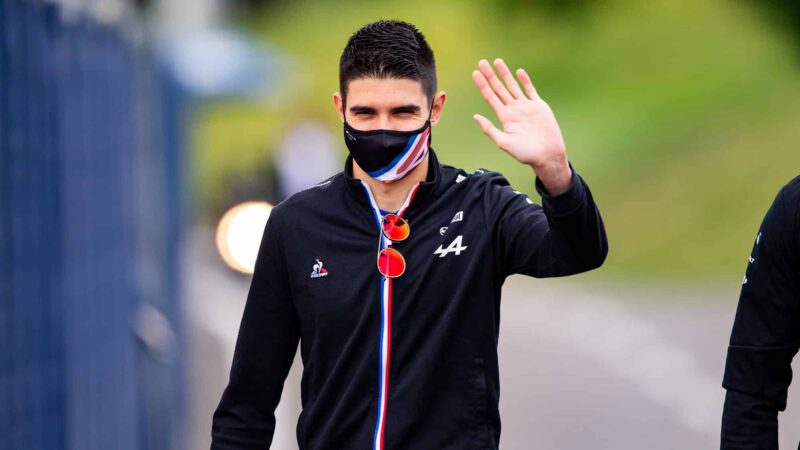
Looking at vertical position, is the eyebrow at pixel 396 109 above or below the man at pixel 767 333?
above

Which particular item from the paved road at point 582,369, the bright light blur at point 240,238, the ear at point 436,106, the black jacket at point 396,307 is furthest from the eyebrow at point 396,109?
the bright light blur at point 240,238

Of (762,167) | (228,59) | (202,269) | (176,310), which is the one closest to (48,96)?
→ (176,310)

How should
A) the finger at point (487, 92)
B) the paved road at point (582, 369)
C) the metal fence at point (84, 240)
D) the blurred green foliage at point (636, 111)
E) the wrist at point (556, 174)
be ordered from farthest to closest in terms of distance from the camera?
the blurred green foliage at point (636, 111)
the paved road at point (582, 369)
the metal fence at point (84, 240)
the finger at point (487, 92)
the wrist at point (556, 174)

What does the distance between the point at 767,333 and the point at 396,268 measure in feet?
3.32

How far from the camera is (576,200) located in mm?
4023

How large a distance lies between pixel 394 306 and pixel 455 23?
141 feet

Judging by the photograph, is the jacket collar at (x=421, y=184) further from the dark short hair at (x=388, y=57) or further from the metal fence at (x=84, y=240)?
the metal fence at (x=84, y=240)

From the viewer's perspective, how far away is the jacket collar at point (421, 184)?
14.7 feet

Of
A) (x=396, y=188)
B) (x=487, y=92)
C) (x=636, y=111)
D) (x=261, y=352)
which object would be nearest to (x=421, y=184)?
(x=396, y=188)

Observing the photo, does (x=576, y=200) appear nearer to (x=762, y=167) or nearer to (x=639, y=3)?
(x=762, y=167)

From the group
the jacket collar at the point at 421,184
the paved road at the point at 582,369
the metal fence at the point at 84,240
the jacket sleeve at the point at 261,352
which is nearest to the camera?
the jacket collar at the point at 421,184

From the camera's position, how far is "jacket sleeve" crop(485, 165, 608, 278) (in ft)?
13.2

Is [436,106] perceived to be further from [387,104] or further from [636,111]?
[636,111]

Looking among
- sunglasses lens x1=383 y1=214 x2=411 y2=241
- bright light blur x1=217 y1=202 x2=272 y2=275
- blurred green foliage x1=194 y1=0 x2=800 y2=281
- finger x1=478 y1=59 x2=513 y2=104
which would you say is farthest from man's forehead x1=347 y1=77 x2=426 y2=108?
blurred green foliage x1=194 y1=0 x2=800 y2=281
